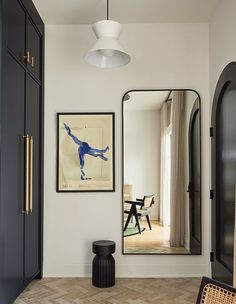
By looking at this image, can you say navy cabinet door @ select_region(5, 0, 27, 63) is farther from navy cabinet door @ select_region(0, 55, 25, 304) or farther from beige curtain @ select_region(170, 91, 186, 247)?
beige curtain @ select_region(170, 91, 186, 247)

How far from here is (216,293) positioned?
4.85 feet

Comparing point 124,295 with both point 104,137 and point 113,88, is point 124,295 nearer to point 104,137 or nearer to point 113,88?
point 104,137

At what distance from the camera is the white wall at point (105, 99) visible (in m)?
3.96

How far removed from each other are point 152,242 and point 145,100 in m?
1.69

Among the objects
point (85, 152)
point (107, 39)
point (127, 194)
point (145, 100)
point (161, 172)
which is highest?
point (107, 39)

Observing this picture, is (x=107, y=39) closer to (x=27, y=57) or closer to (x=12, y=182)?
(x=27, y=57)

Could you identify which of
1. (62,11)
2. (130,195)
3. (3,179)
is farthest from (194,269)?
(62,11)

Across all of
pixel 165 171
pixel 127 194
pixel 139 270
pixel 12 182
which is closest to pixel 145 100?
pixel 165 171

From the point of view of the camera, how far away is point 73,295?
3.35 m

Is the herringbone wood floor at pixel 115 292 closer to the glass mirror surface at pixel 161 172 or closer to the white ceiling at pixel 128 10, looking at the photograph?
the glass mirror surface at pixel 161 172

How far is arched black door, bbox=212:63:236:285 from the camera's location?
10.2 ft

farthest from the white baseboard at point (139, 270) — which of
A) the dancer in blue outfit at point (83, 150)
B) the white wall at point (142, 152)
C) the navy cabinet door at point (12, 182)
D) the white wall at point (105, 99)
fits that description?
the dancer in blue outfit at point (83, 150)

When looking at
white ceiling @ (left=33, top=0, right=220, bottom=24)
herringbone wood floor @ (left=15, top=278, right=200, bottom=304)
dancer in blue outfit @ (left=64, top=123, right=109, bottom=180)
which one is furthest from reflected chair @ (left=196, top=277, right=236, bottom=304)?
white ceiling @ (left=33, top=0, right=220, bottom=24)

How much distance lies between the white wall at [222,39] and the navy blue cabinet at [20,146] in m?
1.95
